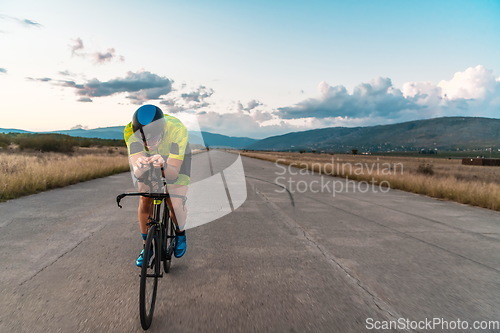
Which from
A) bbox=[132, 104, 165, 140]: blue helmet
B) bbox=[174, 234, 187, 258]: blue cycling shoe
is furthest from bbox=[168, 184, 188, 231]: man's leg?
bbox=[132, 104, 165, 140]: blue helmet

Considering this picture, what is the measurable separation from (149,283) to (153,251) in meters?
0.31

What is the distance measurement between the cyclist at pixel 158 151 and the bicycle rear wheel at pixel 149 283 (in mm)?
160

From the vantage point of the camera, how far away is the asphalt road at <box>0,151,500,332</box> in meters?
3.14

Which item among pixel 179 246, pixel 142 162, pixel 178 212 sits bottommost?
pixel 179 246

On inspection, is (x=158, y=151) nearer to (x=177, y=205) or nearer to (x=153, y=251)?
(x=177, y=205)

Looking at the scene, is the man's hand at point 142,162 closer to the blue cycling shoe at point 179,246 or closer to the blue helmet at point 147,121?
the blue helmet at point 147,121

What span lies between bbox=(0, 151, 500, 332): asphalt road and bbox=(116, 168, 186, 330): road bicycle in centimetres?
17

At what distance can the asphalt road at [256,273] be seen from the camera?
3.14 meters

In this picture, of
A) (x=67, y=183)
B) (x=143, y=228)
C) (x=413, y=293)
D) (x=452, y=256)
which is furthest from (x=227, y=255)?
(x=67, y=183)

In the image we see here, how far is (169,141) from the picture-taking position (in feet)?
12.2

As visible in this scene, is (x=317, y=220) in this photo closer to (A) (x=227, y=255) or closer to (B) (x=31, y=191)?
(A) (x=227, y=255)

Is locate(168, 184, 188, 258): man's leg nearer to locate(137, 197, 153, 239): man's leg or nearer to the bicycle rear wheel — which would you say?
locate(137, 197, 153, 239): man's leg

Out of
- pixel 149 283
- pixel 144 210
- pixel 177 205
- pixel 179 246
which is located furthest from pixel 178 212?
pixel 149 283

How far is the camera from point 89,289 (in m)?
3.74
